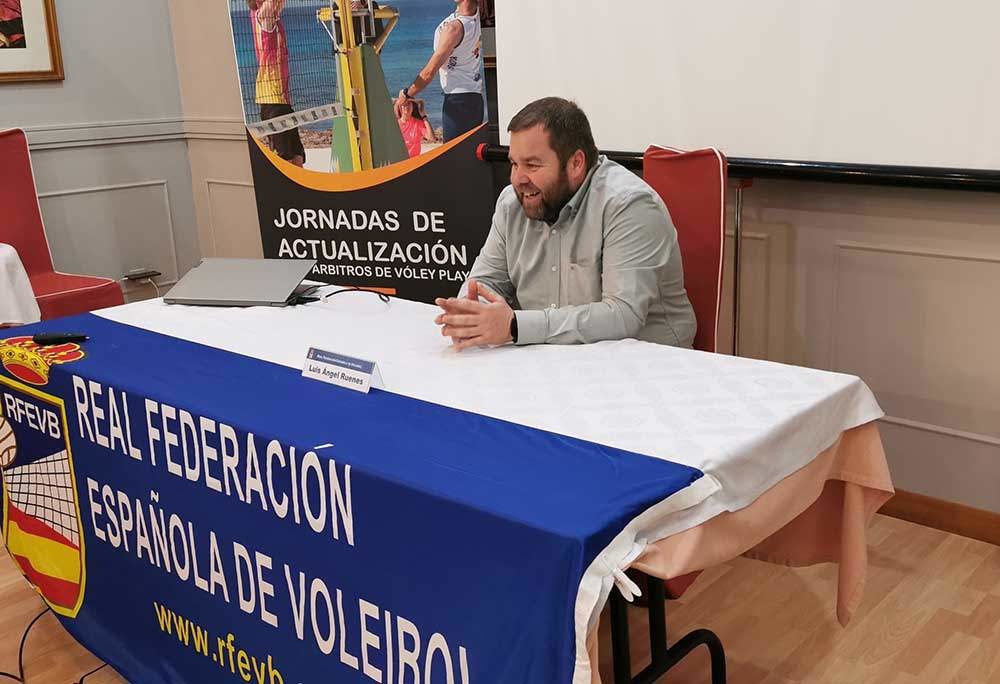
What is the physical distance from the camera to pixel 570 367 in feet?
5.63

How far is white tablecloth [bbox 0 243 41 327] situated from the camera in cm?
317

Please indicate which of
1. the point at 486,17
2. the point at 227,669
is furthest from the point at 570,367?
the point at 486,17

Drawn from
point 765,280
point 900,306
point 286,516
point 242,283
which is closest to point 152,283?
point 242,283

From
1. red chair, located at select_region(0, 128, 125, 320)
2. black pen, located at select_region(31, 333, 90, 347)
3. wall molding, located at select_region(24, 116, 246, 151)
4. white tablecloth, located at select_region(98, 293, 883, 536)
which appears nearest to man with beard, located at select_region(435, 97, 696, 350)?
Result: white tablecloth, located at select_region(98, 293, 883, 536)

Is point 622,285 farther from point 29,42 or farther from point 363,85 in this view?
point 29,42

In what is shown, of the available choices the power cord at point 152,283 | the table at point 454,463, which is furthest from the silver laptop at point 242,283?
the power cord at point 152,283

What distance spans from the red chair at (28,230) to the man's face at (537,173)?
2.24 meters

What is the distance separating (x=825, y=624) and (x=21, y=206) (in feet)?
11.1

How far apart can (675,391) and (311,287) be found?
1.10m

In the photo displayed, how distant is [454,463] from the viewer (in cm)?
134

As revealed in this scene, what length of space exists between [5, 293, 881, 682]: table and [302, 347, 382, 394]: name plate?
0.08 feet

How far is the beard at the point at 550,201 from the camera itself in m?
2.12

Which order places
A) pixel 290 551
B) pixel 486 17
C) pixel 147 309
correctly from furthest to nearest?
1. pixel 486 17
2. pixel 147 309
3. pixel 290 551

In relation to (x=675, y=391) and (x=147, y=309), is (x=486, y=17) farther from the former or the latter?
(x=675, y=391)
